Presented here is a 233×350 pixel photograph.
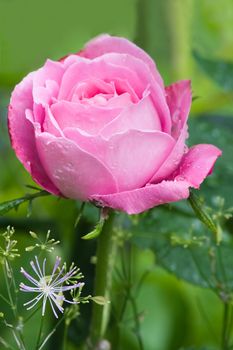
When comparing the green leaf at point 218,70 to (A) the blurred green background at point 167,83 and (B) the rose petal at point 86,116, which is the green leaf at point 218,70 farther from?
(B) the rose petal at point 86,116

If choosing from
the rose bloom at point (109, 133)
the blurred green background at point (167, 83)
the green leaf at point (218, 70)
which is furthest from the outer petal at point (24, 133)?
the green leaf at point (218, 70)

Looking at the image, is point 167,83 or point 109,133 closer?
point 109,133

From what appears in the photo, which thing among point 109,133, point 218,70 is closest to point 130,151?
point 109,133

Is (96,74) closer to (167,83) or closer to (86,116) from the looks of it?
(86,116)

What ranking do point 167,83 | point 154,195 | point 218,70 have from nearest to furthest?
point 154,195 < point 218,70 < point 167,83

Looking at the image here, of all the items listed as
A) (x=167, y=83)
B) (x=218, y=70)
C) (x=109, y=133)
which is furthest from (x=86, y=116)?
(x=167, y=83)

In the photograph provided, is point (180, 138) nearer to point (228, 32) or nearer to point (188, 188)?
point (188, 188)

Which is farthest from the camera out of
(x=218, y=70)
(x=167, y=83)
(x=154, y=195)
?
(x=167, y=83)

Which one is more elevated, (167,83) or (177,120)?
(177,120)

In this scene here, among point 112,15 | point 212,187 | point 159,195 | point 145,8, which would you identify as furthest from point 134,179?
point 112,15
